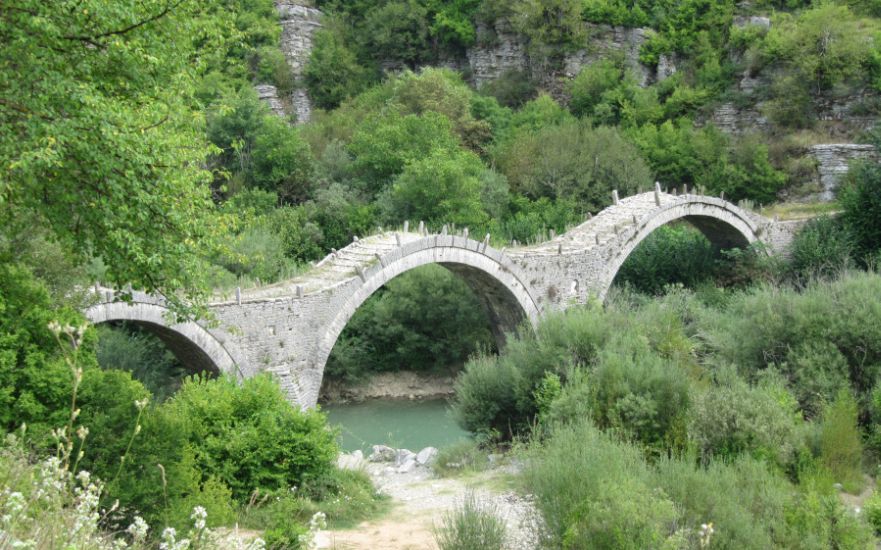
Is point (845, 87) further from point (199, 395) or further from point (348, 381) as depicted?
point (199, 395)

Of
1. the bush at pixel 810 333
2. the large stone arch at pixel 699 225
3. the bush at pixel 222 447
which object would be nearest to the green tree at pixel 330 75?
the large stone arch at pixel 699 225

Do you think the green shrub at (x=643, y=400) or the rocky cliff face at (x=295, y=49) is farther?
the rocky cliff face at (x=295, y=49)

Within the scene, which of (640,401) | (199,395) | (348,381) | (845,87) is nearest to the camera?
(199,395)

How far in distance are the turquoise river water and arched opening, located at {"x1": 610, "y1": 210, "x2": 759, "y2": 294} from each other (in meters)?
8.00

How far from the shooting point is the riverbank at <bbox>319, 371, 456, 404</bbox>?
927 inches

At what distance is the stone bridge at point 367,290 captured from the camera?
517 inches

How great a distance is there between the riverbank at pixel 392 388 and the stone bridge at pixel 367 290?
4.65 m

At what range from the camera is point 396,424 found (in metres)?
20.1

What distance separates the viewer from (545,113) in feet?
115

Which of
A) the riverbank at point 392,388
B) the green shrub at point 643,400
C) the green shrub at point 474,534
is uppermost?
the riverbank at point 392,388

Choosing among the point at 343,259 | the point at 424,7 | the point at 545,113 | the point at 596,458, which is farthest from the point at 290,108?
the point at 596,458

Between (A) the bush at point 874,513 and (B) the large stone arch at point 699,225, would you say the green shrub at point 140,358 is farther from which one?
(A) the bush at point 874,513

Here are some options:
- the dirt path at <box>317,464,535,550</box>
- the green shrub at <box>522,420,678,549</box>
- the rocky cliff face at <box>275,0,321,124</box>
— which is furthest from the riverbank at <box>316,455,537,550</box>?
the rocky cliff face at <box>275,0,321,124</box>

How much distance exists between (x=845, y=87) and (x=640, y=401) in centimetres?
2726
